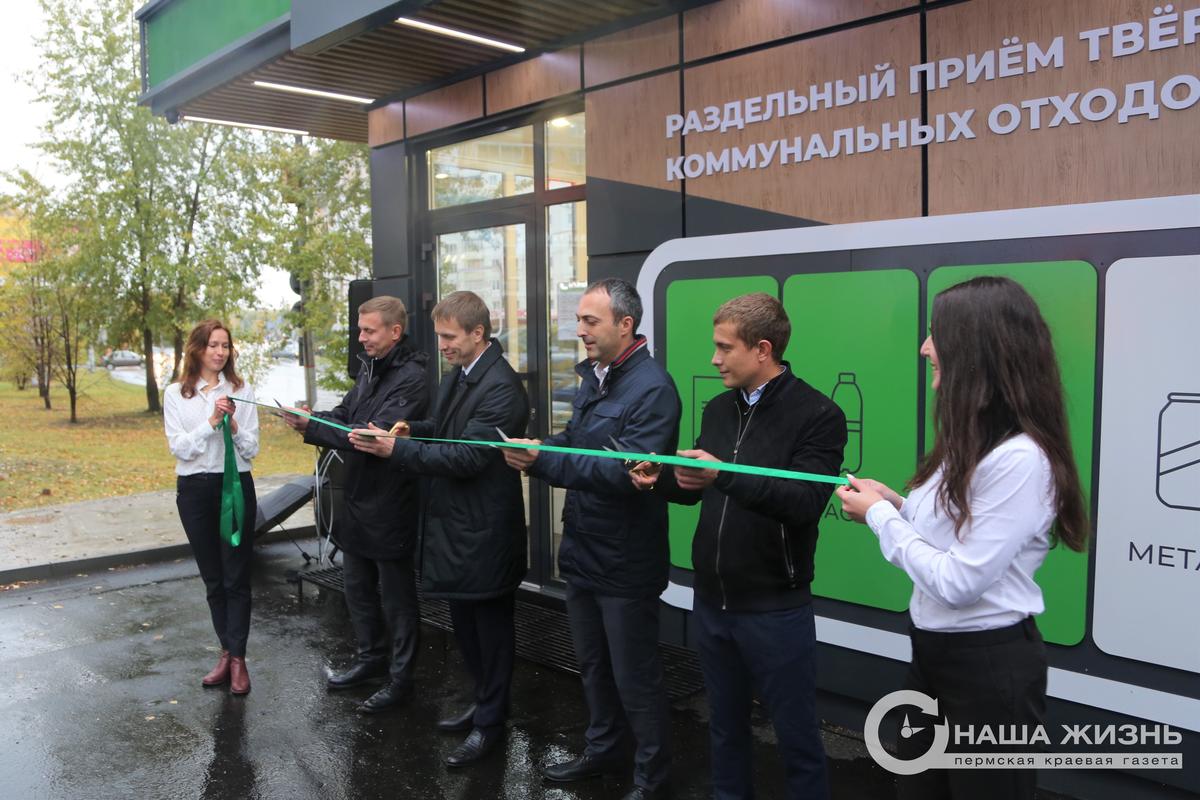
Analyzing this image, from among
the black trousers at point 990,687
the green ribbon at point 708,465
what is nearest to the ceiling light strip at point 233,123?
the green ribbon at point 708,465

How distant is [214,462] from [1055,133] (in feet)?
13.6

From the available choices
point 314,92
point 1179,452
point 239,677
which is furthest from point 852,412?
point 314,92

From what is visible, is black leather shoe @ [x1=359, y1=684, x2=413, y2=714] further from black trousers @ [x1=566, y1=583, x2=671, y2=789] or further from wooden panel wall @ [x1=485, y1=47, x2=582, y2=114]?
wooden panel wall @ [x1=485, y1=47, x2=582, y2=114]

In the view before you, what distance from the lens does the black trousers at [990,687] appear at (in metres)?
2.03

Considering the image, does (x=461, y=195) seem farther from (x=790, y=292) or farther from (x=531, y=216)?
(x=790, y=292)

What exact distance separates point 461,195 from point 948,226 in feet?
12.6

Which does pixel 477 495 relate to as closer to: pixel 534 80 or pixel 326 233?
pixel 534 80

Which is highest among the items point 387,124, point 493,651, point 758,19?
point 387,124

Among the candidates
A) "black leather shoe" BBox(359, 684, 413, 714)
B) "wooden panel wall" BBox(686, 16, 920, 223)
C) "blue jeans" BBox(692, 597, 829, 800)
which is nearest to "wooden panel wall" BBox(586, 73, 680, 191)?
"wooden panel wall" BBox(686, 16, 920, 223)

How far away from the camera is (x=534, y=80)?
5.74 m

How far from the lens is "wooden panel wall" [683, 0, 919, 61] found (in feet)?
13.4

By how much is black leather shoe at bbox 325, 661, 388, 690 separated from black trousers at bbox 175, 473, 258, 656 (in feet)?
1.71

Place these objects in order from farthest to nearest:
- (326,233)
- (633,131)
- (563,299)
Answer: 1. (326,233)
2. (563,299)
3. (633,131)

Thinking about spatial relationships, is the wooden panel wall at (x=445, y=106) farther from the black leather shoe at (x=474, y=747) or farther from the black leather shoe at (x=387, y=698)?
the black leather shoe at (x=474, y=747)
